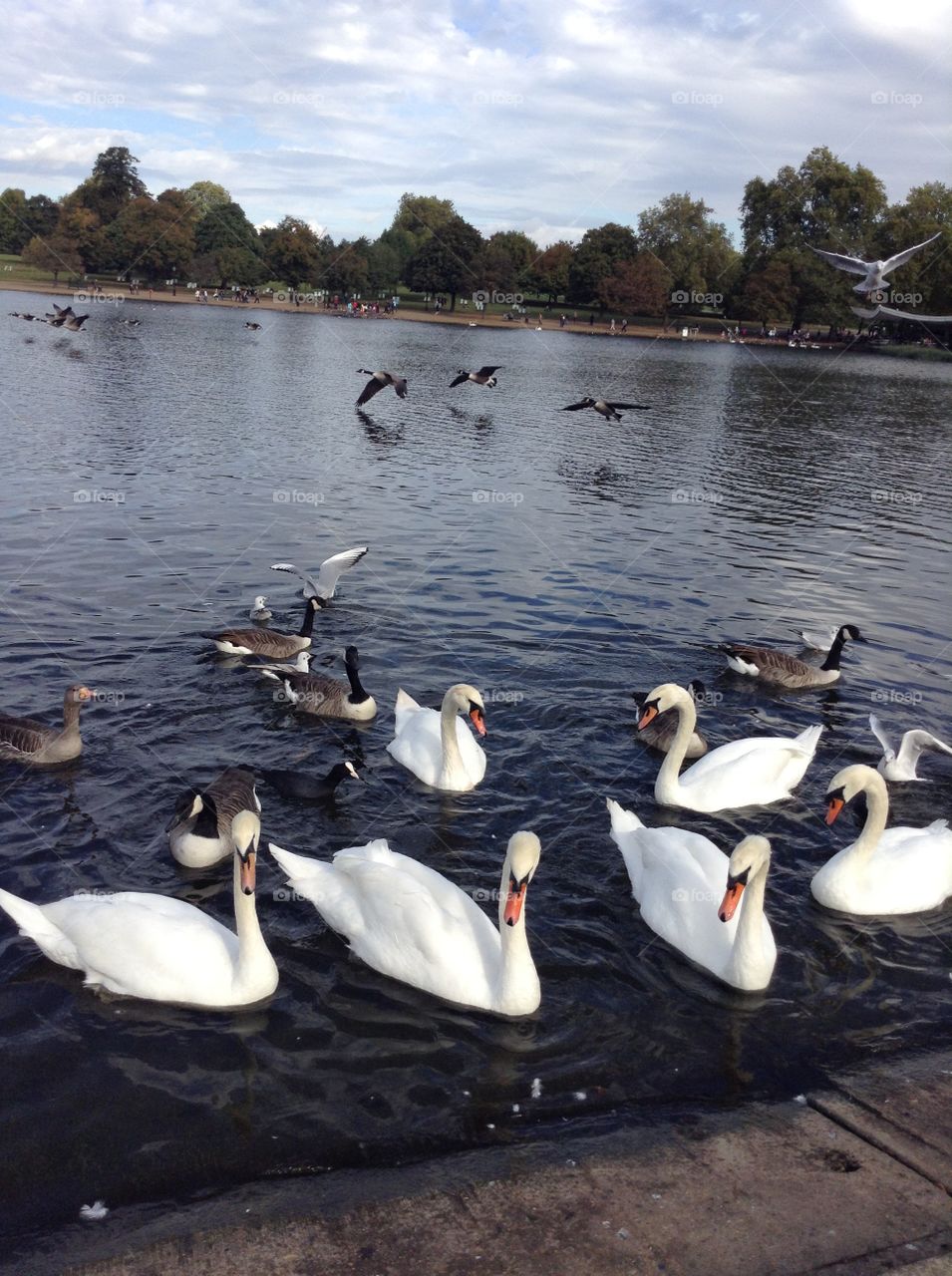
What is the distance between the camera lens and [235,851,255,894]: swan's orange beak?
6848mm

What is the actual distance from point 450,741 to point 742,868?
352 cm

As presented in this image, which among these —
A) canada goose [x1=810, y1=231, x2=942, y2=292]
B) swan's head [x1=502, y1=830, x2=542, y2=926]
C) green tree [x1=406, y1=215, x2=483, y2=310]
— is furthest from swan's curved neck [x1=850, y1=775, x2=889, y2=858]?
green tree [x1=406, y1=215, x2=483, y2=310]

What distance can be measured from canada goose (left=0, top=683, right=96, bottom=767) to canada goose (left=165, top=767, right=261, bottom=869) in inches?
65.9

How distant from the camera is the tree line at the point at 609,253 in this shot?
107062 mm

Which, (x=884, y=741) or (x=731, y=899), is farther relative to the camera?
(x=884, y=741)

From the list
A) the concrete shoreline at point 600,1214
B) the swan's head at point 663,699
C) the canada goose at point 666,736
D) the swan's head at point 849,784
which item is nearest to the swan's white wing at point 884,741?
the canada goose at point 666,736

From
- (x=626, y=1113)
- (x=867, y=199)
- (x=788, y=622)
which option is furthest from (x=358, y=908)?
(x=867, y=199)

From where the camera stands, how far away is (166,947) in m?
6.89

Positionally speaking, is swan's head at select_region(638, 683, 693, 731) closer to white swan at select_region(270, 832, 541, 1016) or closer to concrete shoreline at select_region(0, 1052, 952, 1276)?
white swan at select_region(270, 832, 541, 1016)

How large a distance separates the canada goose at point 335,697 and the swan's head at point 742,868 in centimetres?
546

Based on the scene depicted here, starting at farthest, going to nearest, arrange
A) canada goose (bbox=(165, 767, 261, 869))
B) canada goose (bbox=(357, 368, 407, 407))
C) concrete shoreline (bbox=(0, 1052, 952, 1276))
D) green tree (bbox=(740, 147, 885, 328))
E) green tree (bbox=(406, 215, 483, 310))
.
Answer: green tree (bbox=(406, 215, 483, 310)) < green tree (bbox=(740, 147, 885, 328)) < canada goose (bbox=(357, 368, 407, 407)) < canada goose (bbox=(165, 767, 261, 869)) < concrete shoreline (bbox=(0, 1052, 952, 1276))

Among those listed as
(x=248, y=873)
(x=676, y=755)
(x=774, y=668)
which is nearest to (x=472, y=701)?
(x=676, y=755)

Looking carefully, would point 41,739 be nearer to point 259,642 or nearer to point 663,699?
point 259,642

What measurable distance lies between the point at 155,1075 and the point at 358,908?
1.76 m
